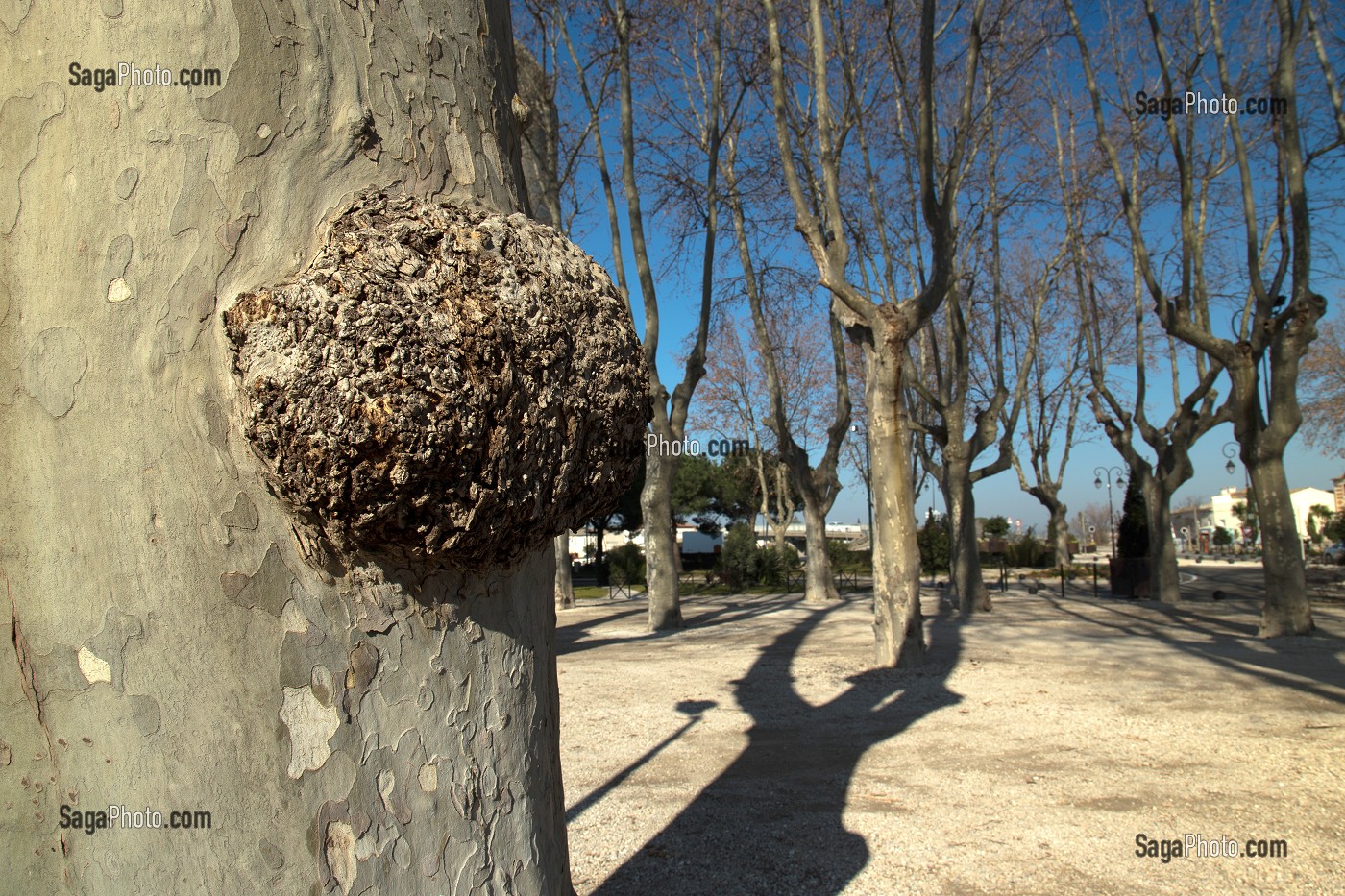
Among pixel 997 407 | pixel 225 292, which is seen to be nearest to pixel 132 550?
pixel 225 292

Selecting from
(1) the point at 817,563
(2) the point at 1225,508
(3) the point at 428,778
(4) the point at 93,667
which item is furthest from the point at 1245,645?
(2) the point at 1225,508

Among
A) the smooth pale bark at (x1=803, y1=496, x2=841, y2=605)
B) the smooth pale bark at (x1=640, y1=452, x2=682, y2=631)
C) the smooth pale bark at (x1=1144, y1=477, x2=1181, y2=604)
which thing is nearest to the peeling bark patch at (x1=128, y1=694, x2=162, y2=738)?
the smooth pale bark at (x1=640, y1=452, x2=682, y2=631)

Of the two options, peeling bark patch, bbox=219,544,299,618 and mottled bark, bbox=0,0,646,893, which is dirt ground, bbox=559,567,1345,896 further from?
peeling bark patch, bbox=219,544,299,618

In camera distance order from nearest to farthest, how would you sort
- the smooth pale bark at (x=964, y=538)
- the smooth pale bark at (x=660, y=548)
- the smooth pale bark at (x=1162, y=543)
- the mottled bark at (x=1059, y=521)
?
the smooth pale bark at (x=660, y=548) < the smooth pale bark at (x=964, y=538) < the smooth pale bark at (x=1162, y=543) < the mottled bark at (x=1059, y=521)

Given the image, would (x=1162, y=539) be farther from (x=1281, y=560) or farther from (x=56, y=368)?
(x=56, y=368)

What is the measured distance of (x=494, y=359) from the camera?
1.20 metres

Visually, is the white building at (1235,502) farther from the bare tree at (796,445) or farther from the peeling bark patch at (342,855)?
the peeling bark patch at (342,855)

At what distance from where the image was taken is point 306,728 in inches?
44.4

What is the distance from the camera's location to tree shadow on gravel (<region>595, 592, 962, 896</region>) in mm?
3807

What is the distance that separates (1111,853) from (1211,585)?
65.7ft

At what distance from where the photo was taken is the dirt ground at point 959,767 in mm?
3875

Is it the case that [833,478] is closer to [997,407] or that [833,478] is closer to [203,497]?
[997,407]

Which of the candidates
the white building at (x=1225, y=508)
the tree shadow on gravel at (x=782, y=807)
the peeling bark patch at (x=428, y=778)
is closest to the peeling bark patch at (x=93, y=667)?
the peeling bark patch at (x=428, y=778)

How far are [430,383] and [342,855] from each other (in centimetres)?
61
